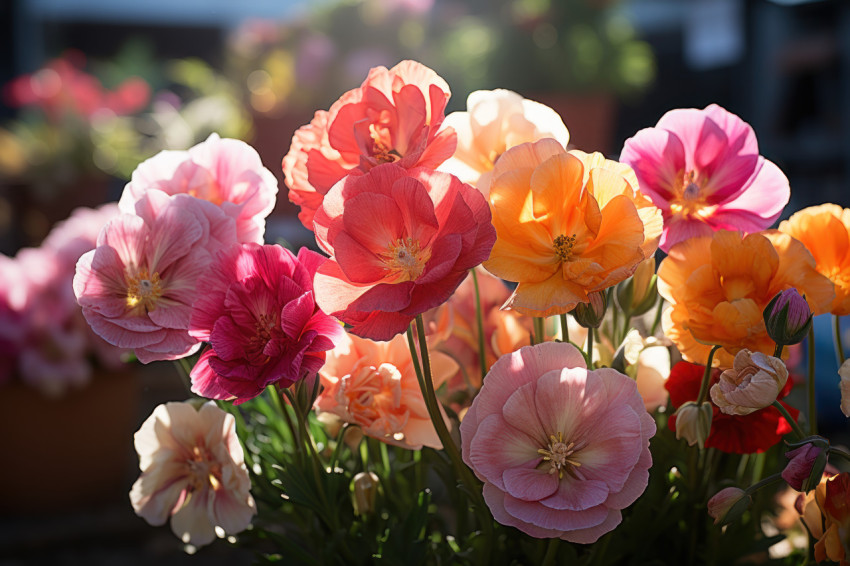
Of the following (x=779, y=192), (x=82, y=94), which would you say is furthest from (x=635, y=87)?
(x=82, y=94)

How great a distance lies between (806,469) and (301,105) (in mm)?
1242

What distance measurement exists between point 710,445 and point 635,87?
1.14 m

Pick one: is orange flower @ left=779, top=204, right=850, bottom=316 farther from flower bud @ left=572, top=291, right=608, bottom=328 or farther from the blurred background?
the blurred background

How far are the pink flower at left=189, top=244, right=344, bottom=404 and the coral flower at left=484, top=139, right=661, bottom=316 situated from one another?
0.27 feet

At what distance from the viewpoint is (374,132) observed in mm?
372

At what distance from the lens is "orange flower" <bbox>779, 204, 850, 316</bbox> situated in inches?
15.2

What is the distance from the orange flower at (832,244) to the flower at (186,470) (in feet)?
0.99

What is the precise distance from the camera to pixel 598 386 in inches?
12.5

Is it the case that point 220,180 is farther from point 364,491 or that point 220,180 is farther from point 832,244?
point 832,244

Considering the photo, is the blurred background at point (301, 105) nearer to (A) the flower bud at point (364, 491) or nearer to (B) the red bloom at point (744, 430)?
(A) the flower bud at point (364, 491)

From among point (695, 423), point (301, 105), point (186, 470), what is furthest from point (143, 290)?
point (301, 105)

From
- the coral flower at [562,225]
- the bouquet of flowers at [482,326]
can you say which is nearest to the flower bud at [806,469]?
the bouquet of flowers at [482,326]

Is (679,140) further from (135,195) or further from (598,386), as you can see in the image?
(135,195)

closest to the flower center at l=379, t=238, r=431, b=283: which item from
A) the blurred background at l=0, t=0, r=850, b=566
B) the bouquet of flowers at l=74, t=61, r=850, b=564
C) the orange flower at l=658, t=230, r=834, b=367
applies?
the bouquet of flowers at l=74, t=61, r=850, b=564
